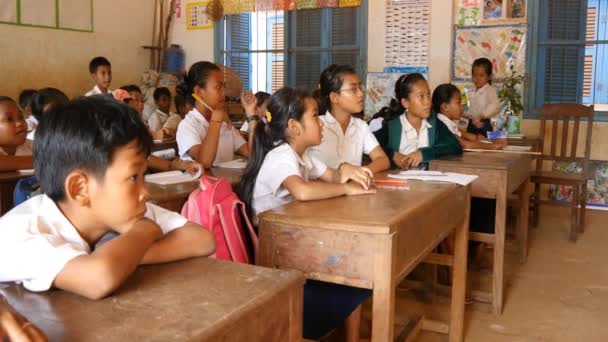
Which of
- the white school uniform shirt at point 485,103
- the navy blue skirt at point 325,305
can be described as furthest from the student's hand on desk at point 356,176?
the white school uniform shirt at point 485,103

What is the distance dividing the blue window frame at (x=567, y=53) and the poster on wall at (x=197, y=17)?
11.6ft

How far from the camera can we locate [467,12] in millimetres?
5395

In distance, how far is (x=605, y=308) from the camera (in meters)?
2.79

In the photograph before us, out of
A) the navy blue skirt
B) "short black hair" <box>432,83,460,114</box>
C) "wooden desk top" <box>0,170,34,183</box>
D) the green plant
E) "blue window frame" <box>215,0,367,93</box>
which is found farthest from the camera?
"blue window frame" <box>215,0,367,93</box>

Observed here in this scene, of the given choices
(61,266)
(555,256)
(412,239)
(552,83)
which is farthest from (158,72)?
(61,266)

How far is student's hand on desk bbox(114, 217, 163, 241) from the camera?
1.00 m

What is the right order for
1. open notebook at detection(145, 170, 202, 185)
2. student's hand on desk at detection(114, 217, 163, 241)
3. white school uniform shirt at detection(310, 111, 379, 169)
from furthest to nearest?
1. white school uniform shirt at detection(310, 111, 379, 169)
2. open notebook at detection(145, 170, 202, 185)
3. student's hand on desk at detection(114, 217, 163, 241)

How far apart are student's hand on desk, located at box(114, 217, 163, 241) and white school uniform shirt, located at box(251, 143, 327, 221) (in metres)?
0.74

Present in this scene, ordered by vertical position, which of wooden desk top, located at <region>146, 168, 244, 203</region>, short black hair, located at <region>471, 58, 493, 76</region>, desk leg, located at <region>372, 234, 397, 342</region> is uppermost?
short black hair, located at <region>471, 58, 493, 76</region>

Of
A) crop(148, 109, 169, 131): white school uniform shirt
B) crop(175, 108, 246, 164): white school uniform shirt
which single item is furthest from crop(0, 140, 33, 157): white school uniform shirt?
crop(148, 109, 169, 131): white school uniform shirt

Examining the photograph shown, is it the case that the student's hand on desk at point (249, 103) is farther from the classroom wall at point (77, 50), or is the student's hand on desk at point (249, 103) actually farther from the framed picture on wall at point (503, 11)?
the classroom wall at point (77, 50)

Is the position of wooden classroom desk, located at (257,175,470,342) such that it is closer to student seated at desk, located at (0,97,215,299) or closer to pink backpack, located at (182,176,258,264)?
pink backpack, located at (182,176,258,264)

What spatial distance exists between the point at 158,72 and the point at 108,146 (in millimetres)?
6234

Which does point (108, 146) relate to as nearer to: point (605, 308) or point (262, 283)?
point (262, 283)
